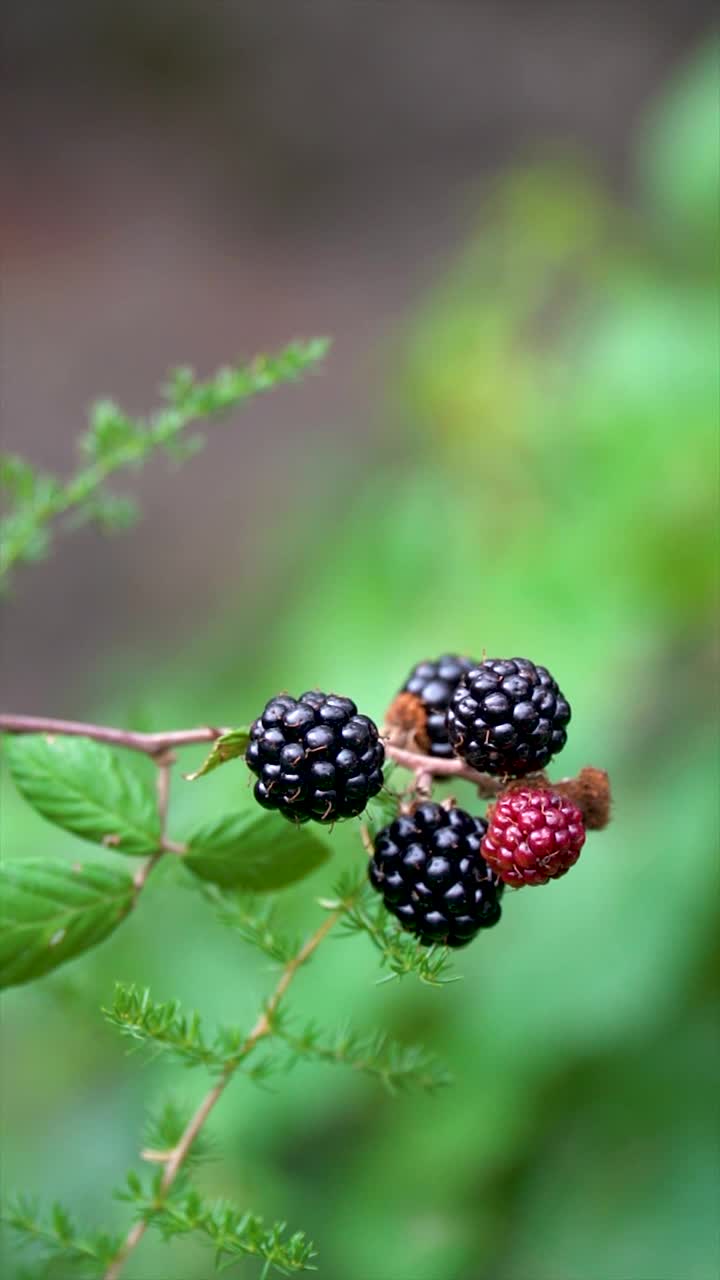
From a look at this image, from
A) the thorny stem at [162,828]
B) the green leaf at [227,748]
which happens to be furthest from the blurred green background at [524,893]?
the green leaf at [227,748]

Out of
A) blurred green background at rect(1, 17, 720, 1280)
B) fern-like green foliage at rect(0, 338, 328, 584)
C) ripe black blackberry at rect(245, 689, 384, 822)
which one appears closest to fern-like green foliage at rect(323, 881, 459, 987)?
ripe black blackberry at rect(245, 689, 384, 822)

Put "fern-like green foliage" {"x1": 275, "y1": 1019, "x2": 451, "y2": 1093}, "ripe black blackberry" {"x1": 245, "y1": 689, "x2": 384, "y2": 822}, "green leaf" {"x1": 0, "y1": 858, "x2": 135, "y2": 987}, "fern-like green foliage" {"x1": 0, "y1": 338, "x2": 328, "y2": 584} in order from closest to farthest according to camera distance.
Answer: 1. "ripe black blackberry" {"x1": 245, "y1": 689, "x2": 384, "y2": 822}
2. "green leaf" {"x1": 0, "y1": 858, "x2": 135, "y2": 987}
3. "fern-like green foliage" {"x1": 275, "y1": 1019, "x2": 451, "y2": 1093}
4. "fern-like green foliage" {"x1": 0, "y1": 338, "x2": 328, "y2": 584}

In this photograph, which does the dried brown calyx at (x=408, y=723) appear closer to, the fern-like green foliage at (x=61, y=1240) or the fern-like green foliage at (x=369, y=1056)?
the fern-like green foliage at (x=369, y=1056)

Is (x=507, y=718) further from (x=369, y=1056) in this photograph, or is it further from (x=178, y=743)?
(x=369, y=1056)

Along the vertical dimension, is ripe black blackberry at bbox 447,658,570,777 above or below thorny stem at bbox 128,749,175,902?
above

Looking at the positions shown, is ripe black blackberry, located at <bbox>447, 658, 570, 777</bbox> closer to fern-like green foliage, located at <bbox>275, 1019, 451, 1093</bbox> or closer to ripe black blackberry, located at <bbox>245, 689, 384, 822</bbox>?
ripe black blackberry, located at <bbox>245, 689, 384, 822</bbox>

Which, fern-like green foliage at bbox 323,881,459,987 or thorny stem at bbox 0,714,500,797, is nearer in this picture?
fern-like green foliage at bbox 323,881,459,987

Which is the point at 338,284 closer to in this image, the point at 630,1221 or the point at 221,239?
the point at 221,239
